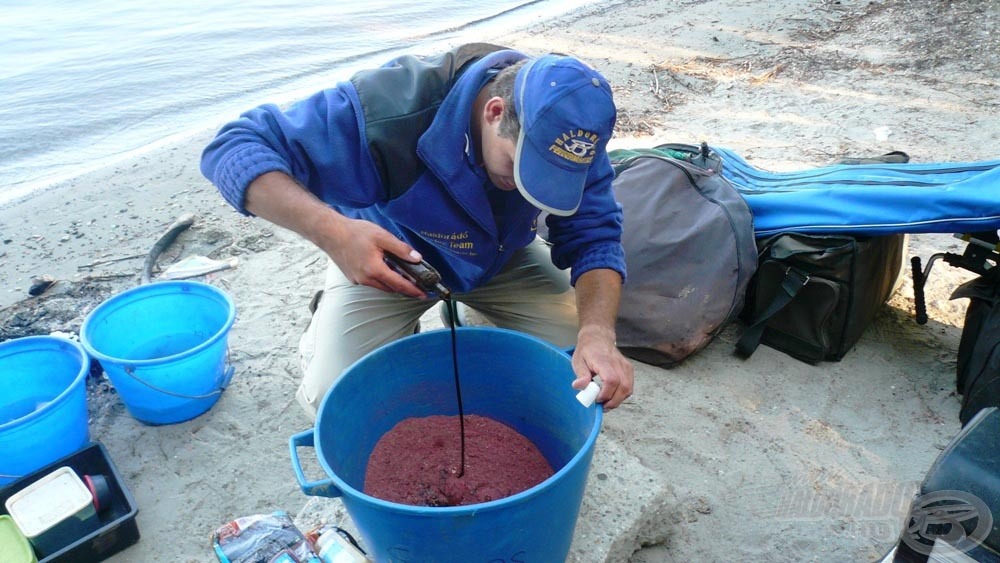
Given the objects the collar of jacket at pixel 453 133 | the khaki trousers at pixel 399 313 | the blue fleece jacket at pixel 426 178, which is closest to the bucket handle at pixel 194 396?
the khaki trousers at pixel 399 313

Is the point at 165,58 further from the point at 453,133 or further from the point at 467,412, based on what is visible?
the point at 467,412

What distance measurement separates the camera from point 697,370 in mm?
2627

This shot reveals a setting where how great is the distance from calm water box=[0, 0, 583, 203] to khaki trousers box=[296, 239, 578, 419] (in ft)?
10.8

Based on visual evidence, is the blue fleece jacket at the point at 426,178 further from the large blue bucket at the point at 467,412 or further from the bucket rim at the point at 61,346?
the bucket rim at the point at 61,346

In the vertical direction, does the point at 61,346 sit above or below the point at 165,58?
above

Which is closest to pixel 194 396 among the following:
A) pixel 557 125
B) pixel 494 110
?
pixel 494 110

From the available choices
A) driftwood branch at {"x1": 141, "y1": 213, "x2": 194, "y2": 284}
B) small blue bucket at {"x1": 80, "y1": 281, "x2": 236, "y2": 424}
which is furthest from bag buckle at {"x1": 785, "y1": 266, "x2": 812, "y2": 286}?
driftwood branch at {"x1": 141, "y1": 213, "x2": 194, "y2": 284}

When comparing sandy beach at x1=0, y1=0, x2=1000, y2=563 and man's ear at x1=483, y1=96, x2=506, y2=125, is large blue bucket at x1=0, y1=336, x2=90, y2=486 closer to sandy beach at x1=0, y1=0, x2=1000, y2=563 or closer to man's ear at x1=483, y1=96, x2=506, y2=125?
sandy beach at x1=0, y1=0, x2=1000, y2=563

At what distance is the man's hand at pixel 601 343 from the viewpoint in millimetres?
1535

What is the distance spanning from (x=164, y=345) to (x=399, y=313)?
99 centimetres

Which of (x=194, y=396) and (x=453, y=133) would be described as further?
(x=194, y=396)

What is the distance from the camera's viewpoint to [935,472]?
1.10 m

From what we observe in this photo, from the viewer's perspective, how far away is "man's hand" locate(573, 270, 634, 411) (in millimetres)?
1535

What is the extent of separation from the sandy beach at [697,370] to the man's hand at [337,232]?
76 cm
